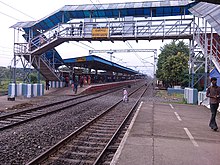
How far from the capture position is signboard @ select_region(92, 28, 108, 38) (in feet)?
68.3

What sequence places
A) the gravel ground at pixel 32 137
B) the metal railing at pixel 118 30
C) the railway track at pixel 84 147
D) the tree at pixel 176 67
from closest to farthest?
the railway track at pixel 84 147
the gravel ground at pixel 32 137
the metal railing at pixel 118 30
the tree at pixel 176 67

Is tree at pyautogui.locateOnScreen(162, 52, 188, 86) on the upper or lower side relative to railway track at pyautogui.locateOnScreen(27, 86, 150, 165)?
upper

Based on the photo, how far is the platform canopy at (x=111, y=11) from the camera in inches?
890

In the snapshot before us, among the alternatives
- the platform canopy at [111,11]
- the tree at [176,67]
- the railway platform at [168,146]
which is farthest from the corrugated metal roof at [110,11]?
the railway platform at [168,146]

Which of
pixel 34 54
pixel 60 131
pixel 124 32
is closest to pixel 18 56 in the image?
pixel 34 54

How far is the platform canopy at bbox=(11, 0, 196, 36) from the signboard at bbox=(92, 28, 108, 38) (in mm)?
3513

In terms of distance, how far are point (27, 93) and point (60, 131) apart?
12.7 meters

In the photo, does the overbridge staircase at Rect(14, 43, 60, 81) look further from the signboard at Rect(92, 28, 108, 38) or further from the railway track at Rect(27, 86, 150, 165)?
the railway track at Rect(27, 86, 150, 165)

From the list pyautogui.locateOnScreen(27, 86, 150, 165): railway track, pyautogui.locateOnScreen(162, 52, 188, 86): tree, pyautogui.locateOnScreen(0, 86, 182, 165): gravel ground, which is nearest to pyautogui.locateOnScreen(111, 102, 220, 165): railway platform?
pyautogui.locateOnScreen(27, 86, 150, 165): railway track

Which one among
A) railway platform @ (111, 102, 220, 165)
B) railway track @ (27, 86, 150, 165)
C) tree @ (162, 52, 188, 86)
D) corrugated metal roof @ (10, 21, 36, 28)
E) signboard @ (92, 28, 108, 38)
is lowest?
railway track @ (27, 86, 150, 165)

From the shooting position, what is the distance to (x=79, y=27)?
71.4 ft

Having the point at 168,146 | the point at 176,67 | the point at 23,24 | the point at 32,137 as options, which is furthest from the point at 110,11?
the point at 168,146

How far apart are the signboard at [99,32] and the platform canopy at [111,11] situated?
3.51 meters

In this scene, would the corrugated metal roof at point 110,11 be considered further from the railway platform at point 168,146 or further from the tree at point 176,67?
the railway platform at point 168,146
